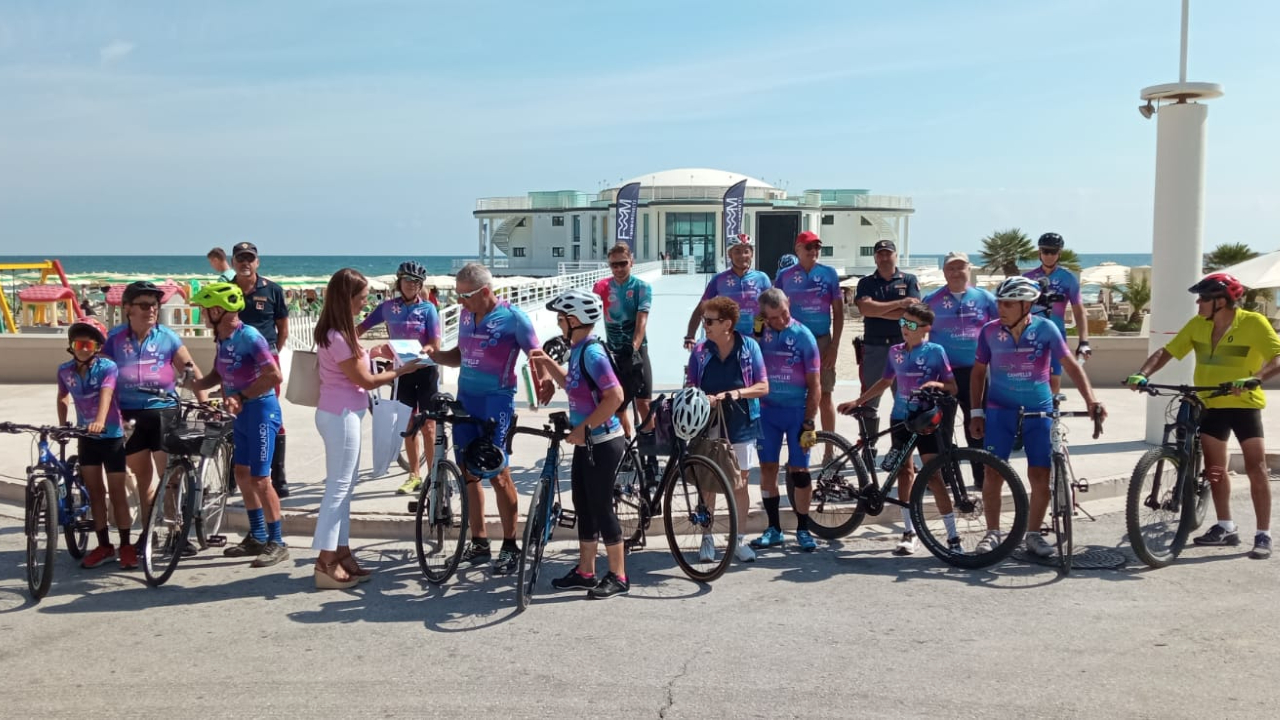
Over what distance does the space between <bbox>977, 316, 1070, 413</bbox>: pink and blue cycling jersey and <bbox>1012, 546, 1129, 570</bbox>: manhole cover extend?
0.94m

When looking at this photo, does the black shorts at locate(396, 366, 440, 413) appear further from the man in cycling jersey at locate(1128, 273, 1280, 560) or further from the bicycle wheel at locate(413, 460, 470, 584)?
the man in cycling jersey at locate(1128, 273, 1280, 560)

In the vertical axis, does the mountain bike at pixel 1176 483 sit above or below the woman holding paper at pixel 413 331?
below

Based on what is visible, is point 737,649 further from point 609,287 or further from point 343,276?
point 609,287

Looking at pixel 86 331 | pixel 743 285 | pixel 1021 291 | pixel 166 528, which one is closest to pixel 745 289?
pixel 743 285

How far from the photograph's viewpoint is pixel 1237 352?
642cm

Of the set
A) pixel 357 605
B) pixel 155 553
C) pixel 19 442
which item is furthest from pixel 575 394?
pixel 19 442

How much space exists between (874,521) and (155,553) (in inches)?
193

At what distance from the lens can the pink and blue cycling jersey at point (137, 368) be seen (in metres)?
6.36

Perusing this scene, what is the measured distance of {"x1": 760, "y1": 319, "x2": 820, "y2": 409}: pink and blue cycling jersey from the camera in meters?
6.54

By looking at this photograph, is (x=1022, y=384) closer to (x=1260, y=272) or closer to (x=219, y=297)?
(x=219, y=297)

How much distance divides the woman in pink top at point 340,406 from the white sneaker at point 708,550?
2021 millimetres

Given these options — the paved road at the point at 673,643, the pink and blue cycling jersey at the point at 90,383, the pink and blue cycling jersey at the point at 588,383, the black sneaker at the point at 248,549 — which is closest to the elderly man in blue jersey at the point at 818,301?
the paved road at the point at 673,643

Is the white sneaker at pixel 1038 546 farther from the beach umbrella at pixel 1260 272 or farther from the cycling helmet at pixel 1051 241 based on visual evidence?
the beach umbrella at pixel 1260 272

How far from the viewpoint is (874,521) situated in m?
7.53
